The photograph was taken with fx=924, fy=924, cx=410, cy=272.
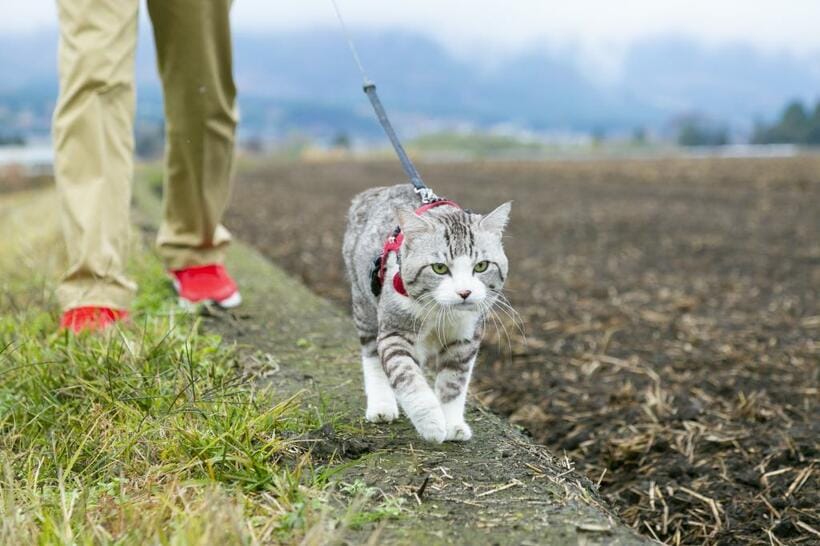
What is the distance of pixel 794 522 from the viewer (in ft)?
9.42

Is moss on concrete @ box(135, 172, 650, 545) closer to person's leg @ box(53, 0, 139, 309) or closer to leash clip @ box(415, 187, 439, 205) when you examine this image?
person's leg @ box(53, 0, 139, 309)

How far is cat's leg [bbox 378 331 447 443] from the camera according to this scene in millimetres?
2771

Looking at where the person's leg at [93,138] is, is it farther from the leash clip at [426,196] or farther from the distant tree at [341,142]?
A: the distant tree at [341,142]

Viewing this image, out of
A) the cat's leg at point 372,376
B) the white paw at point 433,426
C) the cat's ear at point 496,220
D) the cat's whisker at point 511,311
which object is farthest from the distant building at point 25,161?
the white paw at point 433,426

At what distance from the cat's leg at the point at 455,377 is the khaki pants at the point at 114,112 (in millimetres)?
1589

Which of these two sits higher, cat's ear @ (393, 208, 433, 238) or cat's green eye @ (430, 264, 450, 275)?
cat's ear @ (393, 208, 433, 238)

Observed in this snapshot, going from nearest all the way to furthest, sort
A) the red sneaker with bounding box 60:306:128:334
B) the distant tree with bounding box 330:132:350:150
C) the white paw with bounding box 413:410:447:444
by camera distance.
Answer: the white paw with bounding box 413:410:447:444
the red sneaker with bounding box 60:306:128:334
the distant tree with bounding box 330:132:350:150

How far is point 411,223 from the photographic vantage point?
2797 millimetres

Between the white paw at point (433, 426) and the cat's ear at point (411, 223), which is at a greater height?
the cat's ear at point (411, 223)

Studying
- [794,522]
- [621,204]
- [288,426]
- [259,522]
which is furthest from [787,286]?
[621,204]

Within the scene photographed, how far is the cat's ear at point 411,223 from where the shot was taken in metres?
2.77

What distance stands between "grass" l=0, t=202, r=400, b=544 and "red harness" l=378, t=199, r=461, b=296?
472 millimetres

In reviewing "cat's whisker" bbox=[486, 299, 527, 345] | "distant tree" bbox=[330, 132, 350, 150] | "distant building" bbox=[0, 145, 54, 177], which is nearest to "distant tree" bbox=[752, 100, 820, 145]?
"distant tree" bbox=[330, 132, 350, 150]

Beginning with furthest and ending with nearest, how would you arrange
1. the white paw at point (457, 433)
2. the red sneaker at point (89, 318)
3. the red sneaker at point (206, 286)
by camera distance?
the red sneaker at point (206, 286), the red sneaker at point (89, 318), the white paw at point (457, 433)
